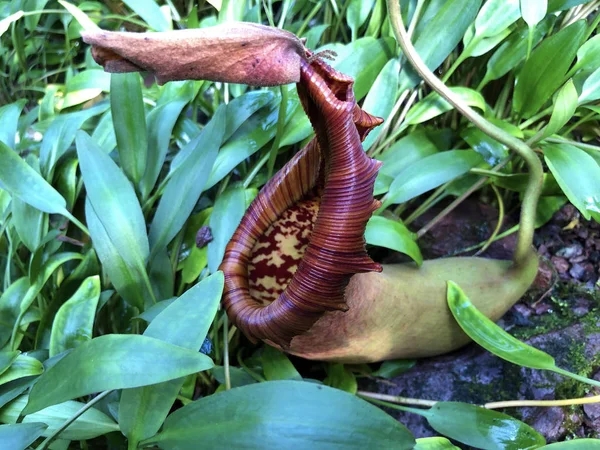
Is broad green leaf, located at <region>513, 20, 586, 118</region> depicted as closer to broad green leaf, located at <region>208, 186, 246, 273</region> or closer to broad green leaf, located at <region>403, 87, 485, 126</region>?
broad green leaf, located at <region>403, 87, 485, 126</region>

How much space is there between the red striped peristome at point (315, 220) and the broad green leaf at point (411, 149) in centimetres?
27

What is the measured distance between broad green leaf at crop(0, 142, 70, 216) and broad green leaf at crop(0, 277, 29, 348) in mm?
166

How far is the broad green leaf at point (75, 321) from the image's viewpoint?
83cm

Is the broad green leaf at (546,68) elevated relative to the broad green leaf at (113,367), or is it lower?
elevated

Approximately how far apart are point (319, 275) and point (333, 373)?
367 mm

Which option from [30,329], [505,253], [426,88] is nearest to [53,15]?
[30,329]

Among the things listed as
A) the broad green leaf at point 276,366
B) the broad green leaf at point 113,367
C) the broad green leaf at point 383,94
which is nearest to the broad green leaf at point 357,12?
the broad green leaf at point 383,94

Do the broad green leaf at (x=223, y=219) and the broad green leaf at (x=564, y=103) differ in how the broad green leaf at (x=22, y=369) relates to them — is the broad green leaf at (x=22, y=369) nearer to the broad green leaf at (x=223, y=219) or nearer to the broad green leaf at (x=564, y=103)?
the broad green leaf at (x=223, y=219)

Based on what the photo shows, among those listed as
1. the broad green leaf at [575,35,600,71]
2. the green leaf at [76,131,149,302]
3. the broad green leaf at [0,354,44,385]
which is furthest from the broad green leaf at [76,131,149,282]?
the broad green leaf at [575,35,600,71]

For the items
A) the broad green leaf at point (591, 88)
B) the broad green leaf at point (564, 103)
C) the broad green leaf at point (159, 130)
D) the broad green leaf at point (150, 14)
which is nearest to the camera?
the broad green leaf at point (564, 103)

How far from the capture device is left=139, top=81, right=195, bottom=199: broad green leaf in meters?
0.98

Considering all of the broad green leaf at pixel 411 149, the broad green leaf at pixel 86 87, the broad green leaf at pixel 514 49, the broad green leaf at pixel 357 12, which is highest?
the broad green leaf at pixel 357 12

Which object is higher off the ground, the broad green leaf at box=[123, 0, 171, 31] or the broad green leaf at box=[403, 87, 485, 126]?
the broad green leaf at box=[123, 0, 171, 31]

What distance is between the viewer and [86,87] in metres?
1.17
